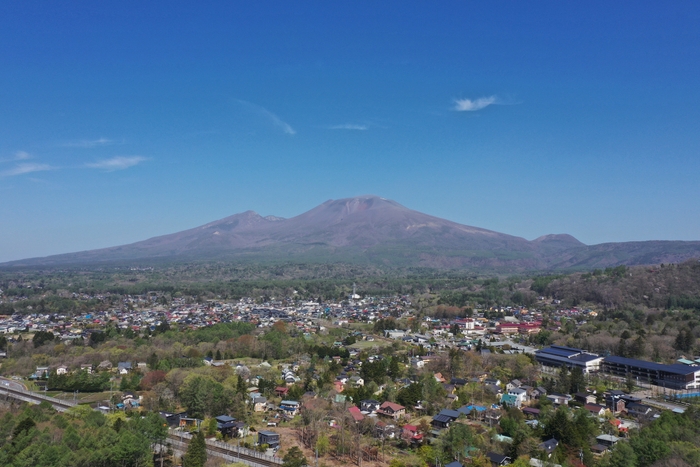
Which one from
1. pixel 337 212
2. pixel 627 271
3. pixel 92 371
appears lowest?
pixel 92 371

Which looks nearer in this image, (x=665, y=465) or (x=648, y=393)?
(x=665, y=465)

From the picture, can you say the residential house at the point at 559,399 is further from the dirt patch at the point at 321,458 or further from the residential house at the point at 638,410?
the dirt patch at the point at 321,458

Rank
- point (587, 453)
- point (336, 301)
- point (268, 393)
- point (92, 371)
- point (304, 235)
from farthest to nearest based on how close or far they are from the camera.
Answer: point (304, 235), point (336, 301), point (92, 371), point (268, 393), point (587, 453)

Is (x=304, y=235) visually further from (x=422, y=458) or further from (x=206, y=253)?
(x=422, y=458)

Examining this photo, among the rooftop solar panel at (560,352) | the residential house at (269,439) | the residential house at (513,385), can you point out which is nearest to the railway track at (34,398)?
the residential house at (269,439)

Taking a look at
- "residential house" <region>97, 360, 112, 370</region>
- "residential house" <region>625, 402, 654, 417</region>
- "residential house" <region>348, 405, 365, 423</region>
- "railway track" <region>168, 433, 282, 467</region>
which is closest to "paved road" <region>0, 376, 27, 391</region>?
"residential house" <region>97, 360, 112, 370</region>

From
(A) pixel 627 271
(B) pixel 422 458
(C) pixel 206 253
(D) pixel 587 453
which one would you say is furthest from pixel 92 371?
(C) pixel 206 253

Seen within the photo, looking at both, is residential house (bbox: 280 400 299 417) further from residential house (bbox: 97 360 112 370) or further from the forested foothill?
residential house (bbox: 97 360 112 370)

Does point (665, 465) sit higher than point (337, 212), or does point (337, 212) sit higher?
point (337, 212)
